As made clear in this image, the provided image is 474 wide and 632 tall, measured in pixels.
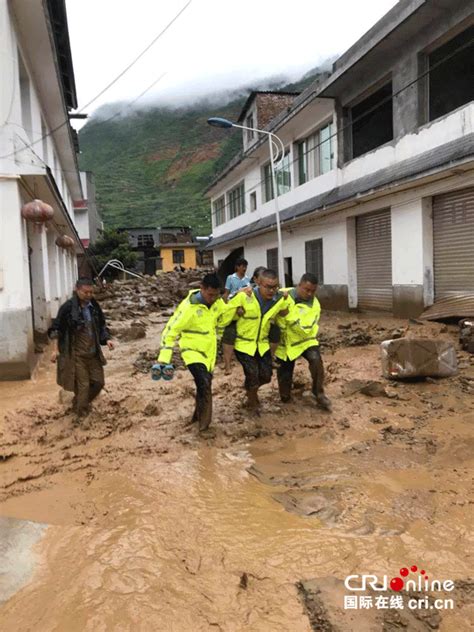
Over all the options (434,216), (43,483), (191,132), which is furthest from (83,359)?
(191,132)

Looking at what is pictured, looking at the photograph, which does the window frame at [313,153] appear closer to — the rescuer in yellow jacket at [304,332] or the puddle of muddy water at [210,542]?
the rescuer in yellow jacket at [304,332]

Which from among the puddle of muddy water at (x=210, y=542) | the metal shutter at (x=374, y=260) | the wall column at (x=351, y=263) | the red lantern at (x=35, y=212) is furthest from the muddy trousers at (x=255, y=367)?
the wall column at (x=351, y=263)

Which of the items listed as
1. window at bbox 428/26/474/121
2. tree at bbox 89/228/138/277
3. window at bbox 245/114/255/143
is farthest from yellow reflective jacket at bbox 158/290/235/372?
tree at bbox 89/228/138/277

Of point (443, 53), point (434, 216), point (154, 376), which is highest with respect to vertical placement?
point (443, 53)

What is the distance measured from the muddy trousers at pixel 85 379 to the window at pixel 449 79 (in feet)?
31.4

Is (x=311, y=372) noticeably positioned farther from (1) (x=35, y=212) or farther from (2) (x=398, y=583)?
(1) (x=35, y=212)

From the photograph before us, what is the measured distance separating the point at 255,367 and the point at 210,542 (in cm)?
262

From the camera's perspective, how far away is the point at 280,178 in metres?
19.9

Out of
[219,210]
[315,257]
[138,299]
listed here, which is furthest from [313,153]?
[219,210]

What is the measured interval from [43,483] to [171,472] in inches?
43.8

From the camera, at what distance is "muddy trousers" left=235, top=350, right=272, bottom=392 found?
5.62 meters

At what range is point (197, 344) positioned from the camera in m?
5.14

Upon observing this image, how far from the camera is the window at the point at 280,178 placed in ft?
62.2

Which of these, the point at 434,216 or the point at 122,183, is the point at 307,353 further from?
the point at 122,183
